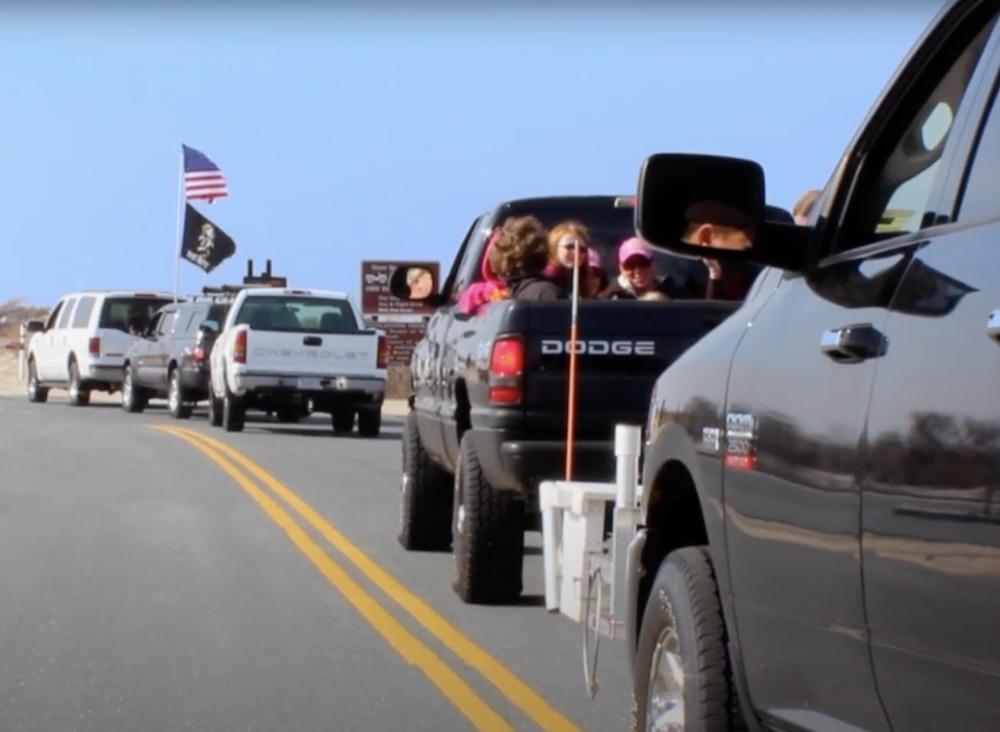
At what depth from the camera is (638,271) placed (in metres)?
11.0

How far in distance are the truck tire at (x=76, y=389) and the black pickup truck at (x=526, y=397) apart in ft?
90.3

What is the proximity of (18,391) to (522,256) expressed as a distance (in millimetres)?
41918

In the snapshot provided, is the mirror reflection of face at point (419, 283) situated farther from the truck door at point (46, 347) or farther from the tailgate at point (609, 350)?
the truck door at point (46, 347)

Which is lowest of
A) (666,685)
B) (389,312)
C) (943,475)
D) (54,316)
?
(666,685)

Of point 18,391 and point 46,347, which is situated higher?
point 46,347

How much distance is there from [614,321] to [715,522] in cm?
484

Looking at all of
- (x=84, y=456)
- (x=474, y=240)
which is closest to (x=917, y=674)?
(x=474, y=240)

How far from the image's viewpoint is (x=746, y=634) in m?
5.02

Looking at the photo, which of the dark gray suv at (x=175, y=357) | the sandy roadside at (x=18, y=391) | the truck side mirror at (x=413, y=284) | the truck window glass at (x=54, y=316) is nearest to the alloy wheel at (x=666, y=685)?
the truck side mirror at (x=413, y=284)

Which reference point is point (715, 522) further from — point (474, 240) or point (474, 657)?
point (474, 240)

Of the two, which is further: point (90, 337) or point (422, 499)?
point (90, 337)

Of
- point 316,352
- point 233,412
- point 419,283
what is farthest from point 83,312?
point 419,283

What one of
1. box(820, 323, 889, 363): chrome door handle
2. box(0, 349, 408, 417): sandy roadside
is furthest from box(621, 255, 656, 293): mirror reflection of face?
box(0, 349, 408, 417): sandy roadside

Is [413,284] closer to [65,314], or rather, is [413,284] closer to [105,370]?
[105,370]
